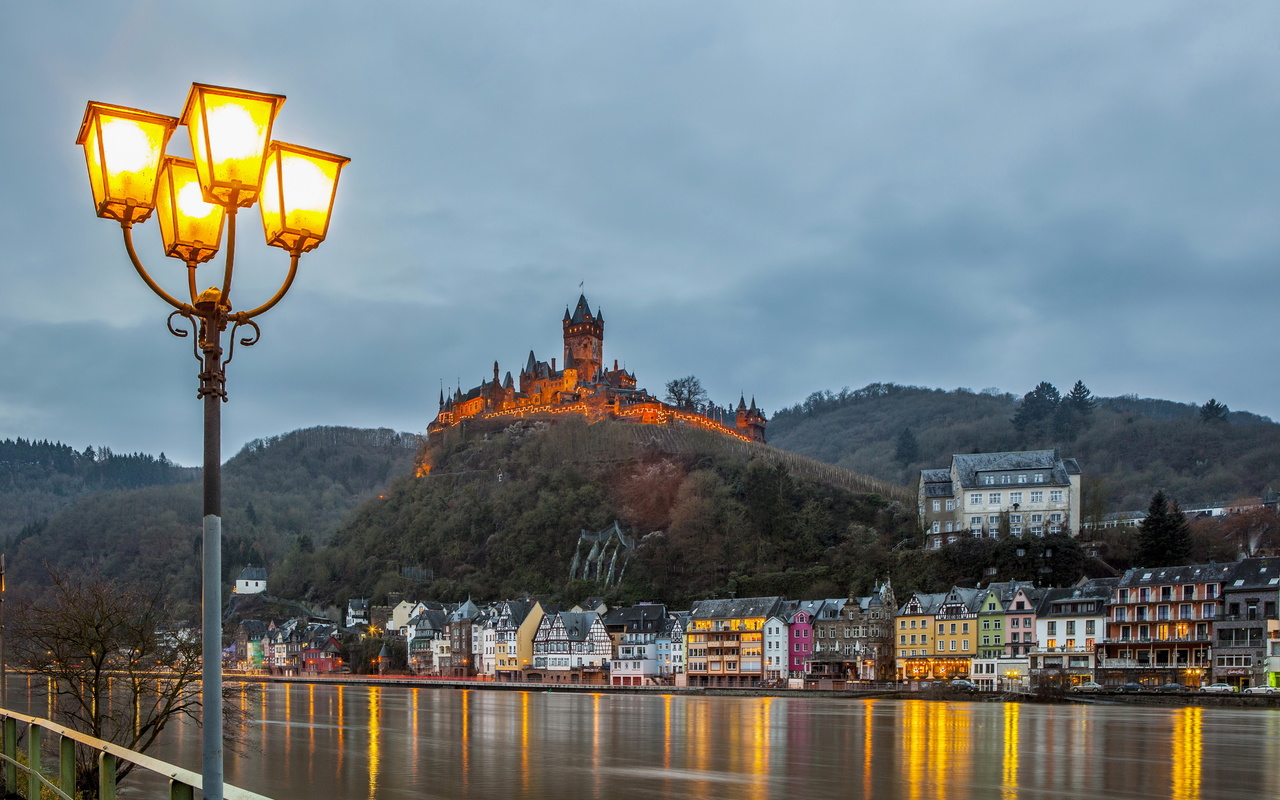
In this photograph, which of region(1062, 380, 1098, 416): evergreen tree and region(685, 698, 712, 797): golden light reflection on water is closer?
region(685, 698, 712, 797): golden light reflection on water

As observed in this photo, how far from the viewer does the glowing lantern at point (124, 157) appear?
690 cm

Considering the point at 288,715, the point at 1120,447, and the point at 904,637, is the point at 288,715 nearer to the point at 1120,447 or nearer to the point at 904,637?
the point at 904,637

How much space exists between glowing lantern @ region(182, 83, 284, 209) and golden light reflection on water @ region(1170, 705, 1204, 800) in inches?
1122

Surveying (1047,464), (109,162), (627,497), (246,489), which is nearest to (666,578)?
(627,497)

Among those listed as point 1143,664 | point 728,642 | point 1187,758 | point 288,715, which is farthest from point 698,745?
point 728,642

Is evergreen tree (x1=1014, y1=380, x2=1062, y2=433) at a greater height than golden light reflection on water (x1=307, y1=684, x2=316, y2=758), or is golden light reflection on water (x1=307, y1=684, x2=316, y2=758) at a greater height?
evergreen tree (x1=1014, y1=380, x2=1062, y2=433)

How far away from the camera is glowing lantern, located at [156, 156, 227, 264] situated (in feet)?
23.7

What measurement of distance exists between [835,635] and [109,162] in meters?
78.5

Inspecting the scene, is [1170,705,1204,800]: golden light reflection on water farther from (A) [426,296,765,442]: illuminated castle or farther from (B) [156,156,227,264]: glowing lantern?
(A) [426,296,765,442]: illuminated castle

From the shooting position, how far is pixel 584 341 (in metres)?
163

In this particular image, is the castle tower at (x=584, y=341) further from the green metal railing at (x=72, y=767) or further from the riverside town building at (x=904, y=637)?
the green metal railing at (x=72, y=767)

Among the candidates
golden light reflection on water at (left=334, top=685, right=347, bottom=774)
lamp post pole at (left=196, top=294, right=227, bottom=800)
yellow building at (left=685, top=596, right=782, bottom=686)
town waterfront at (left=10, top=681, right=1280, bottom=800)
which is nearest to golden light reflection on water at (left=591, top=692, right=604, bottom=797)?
town waterfront at (left=10, top=681, right=1280, bottom=800)

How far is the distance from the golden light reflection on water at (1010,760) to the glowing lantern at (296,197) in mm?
26129

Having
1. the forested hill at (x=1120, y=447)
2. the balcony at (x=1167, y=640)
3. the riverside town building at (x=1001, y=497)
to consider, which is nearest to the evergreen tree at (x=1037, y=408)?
the forested hill at (x=1120, y=447)
